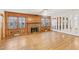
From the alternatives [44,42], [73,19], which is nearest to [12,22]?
[44,42]

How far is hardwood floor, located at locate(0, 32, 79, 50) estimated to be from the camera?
2.51 m

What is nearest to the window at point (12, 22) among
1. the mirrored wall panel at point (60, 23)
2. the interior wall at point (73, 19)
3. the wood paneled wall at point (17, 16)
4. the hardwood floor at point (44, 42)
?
the wood paneled wall at point (17, 16)

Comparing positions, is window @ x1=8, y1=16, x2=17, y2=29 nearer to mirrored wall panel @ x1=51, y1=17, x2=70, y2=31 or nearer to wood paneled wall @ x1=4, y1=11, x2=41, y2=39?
wood paneled wall @ x1=4, y1=11, x2=41, y2=39

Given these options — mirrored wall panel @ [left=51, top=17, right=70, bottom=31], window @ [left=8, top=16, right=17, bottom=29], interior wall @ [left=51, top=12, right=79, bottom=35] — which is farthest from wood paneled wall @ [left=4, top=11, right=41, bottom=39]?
interior wall @ [left=51, top=12, right=79, bottom=35]

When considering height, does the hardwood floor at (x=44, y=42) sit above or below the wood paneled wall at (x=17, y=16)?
below

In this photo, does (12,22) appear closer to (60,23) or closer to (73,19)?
(60,23)

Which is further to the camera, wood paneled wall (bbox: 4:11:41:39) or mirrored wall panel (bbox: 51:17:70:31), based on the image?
mirrored wall panel (bbox: 51:17:70:31)

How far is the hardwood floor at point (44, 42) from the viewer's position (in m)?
2.51

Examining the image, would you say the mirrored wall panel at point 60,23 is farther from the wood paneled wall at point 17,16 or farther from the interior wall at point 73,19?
the wood paneled wall at point 17,16

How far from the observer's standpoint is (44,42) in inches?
102
